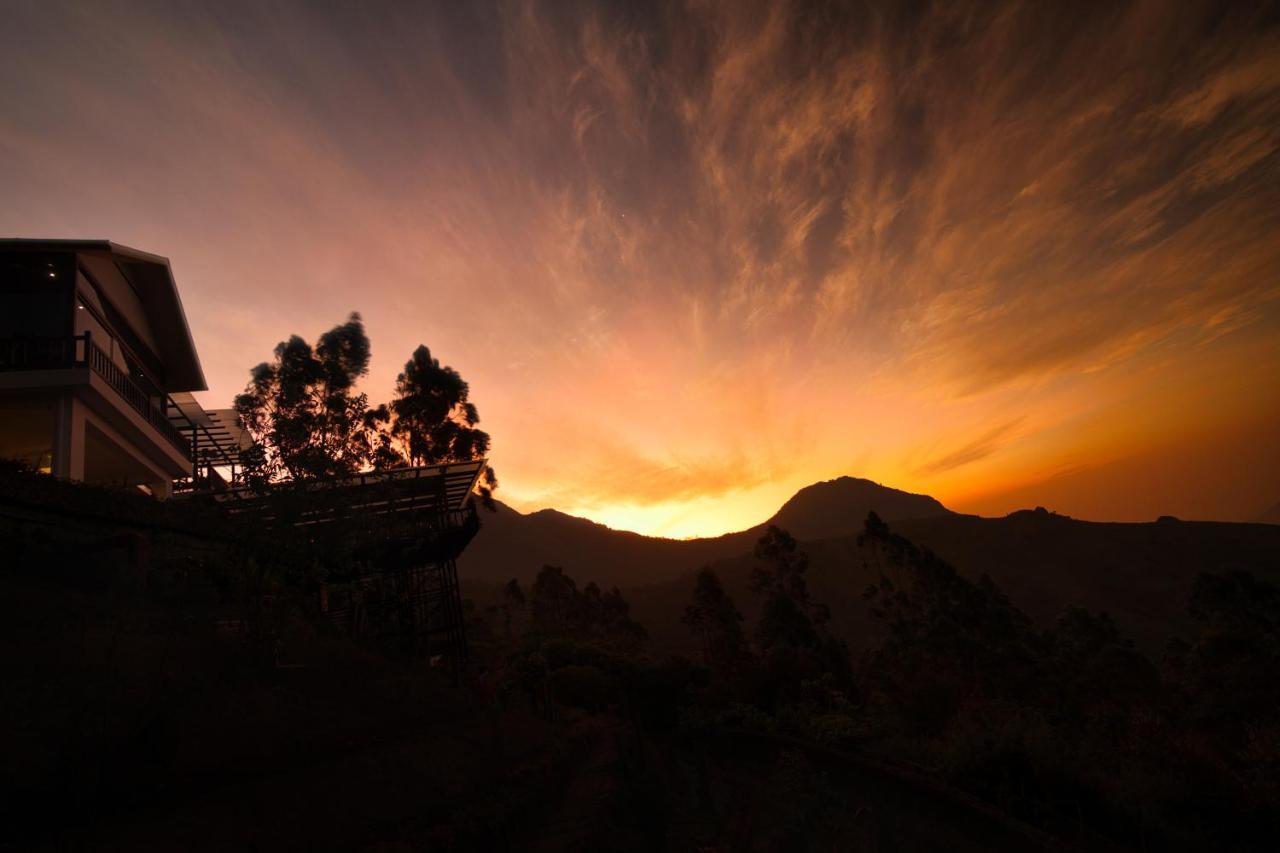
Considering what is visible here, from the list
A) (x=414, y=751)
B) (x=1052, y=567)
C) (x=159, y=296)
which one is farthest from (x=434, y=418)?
(x=1052, y=567)

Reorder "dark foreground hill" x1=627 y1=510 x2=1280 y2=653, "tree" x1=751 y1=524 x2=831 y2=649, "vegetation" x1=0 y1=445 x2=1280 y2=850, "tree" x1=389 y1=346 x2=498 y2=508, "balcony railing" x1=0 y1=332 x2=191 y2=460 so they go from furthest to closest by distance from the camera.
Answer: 1. "dark foreground hill" x1=627 y1=510 x2=1280 y2=653
2. "tree" x1=751 y1=524 x2=831 y2=649
3. "tree" x1=389 y1=346 x2=498 y2=508
4. "balcony railing" x1=0 y1=332 x2=191 y2=460
5. "vegetation" x1=0 y1=445 x2=1280 y2=850

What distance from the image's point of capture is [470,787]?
29.4 ft

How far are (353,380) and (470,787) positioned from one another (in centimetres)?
1274

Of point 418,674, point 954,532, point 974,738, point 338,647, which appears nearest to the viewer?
point 974,738

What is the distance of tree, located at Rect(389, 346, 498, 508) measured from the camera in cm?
3141

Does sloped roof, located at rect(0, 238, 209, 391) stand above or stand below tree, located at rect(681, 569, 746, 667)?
above

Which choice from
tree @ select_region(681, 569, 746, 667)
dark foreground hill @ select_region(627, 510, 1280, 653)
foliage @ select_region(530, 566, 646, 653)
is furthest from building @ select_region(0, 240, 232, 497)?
dark foreground hill @ select_region(627, 510, 1280, 653)

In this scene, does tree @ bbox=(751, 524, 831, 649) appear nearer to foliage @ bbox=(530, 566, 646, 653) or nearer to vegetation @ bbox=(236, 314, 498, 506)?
foliage @ bbox=(530, 566, 646, 653)

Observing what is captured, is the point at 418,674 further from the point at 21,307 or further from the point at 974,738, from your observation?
the point at 21,307

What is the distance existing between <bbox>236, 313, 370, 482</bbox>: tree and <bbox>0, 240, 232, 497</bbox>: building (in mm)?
4387

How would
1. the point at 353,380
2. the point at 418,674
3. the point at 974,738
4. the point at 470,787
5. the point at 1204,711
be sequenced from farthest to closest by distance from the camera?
the point at 1204,711
the point at 353,380
the point at 418,674
the point at 974,738
the point at 470,787

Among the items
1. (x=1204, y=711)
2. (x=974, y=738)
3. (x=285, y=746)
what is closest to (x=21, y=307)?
(x=285, y=746)

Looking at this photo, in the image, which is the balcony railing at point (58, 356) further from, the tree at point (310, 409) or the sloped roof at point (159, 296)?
the tree at point (310, 409)

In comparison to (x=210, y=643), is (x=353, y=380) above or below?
above
